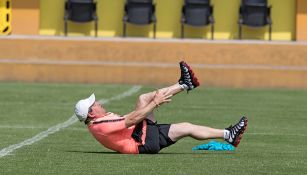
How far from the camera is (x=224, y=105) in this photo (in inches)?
990

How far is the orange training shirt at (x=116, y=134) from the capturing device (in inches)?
591

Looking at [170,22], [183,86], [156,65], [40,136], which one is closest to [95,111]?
[183,86]

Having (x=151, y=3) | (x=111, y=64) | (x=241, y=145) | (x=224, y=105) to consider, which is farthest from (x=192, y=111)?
(x=151, y=3)

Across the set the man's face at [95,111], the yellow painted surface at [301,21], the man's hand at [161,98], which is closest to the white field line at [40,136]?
the man's face at [95,111]

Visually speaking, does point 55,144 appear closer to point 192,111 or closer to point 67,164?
point 67,164

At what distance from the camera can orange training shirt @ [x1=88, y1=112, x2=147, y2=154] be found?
15.0 m

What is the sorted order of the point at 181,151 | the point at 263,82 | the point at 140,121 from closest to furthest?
the point at 140,121
the point at 181,151
the point at 263,82

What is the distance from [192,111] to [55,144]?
708cm

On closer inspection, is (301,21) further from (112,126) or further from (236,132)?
(112,126)

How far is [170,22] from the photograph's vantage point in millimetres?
35344

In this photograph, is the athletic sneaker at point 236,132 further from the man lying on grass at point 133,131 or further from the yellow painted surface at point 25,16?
the yellow painted surface at point 25,16

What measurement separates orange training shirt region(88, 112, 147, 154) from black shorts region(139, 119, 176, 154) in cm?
6

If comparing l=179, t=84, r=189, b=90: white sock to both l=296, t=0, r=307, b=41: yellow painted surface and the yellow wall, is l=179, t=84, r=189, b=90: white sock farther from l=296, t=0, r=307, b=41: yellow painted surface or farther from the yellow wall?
the yellow wall

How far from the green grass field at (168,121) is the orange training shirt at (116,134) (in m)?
0.16
